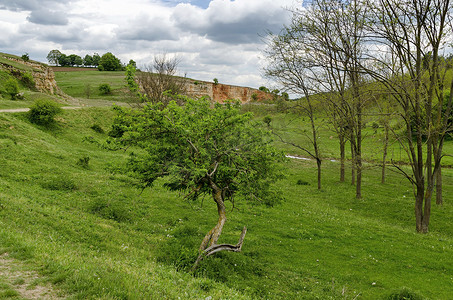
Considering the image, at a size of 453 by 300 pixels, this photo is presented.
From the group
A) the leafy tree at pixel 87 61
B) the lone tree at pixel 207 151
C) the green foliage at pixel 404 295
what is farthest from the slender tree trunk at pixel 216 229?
the leafy tree at pixel 87 61

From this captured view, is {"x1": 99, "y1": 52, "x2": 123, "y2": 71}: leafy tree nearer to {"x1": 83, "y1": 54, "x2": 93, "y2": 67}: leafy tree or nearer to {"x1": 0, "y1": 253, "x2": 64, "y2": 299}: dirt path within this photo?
{"x1": 83, "y1": 54, "x2": 93, "y2": 67}: leafy tree

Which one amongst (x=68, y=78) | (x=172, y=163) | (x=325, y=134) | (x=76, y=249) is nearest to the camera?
(x=76, y=249)

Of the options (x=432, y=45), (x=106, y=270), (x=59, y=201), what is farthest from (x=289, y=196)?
(x=106, y=270)

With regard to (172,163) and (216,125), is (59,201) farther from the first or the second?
(216,125)

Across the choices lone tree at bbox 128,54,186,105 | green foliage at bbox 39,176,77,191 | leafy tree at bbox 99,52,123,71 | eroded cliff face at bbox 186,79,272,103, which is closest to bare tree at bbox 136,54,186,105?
lone tree at bbox 128,54,186,105

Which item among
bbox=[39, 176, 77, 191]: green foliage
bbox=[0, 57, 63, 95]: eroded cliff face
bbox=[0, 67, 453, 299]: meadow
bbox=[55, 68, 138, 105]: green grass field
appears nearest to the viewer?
bbox=[0, 67, 453, 299]: meadow

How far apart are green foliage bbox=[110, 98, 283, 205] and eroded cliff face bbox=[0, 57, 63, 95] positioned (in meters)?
47.7

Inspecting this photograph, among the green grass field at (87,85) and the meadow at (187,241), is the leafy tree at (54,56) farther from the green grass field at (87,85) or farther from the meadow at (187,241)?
the meadow at (187,241)

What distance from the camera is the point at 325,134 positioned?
57000mm

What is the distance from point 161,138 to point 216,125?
2.14 m

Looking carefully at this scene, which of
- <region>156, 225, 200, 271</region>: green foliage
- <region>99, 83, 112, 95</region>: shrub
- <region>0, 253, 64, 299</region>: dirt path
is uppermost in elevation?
<region>99, 83, 112, 95</region>: shrub

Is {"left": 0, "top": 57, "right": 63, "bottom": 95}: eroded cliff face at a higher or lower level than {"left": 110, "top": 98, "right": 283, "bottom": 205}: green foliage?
higher

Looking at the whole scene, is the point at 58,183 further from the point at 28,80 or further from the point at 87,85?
the point at 87,85

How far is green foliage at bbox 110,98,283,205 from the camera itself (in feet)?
34.3
